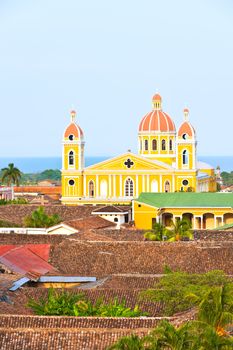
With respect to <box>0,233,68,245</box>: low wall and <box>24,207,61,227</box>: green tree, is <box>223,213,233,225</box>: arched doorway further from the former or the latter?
<box>0,233,68,245</box>: low wall

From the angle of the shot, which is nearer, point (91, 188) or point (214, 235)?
point (214, 235)

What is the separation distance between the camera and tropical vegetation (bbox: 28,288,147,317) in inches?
1346

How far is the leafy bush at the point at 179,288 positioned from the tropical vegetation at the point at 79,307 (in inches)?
30.8

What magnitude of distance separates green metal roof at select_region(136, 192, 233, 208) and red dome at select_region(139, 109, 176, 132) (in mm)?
15166

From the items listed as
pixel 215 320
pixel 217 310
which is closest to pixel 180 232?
pixel 217 310

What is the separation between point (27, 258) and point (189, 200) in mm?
30030

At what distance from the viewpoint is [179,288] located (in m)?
36.9

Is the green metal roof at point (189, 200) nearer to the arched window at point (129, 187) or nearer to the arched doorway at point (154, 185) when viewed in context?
the arched doorway at point (154, 185)

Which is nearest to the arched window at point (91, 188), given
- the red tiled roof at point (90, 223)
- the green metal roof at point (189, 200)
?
the green metal roof at point (189, 200)

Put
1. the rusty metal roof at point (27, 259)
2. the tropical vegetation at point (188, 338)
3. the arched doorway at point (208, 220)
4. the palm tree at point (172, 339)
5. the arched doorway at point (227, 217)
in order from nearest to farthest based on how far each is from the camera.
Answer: the tropical vegetation at point (188, 338) → the palm tree at point (172, 339) → the rusty metal roof at point (27, 259) → the arched doorway at point (227, 217) → the arched doorway at point (208, 220)

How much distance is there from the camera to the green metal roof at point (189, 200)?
75312 millimetres

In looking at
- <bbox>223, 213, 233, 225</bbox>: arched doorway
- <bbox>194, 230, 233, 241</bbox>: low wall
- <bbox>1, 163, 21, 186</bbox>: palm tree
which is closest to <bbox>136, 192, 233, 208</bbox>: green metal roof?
<bbox>223, 213, 233, 225</bbox>: arched doorway

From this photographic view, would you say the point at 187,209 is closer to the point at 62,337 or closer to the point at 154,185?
the point at 154,185

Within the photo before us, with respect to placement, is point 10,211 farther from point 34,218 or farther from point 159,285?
point 159,285
